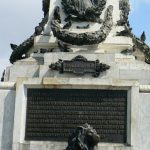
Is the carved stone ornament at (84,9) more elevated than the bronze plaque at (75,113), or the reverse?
the carved stone ornament at (84,9)

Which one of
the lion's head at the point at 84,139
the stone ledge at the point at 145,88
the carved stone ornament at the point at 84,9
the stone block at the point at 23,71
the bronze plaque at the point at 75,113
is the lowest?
the lion's head at the point at 84,139

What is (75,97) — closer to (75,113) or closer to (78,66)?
(75,113)

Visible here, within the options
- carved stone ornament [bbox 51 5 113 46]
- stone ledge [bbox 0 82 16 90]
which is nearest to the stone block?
stone ledge [bbox 0 82 16 90]

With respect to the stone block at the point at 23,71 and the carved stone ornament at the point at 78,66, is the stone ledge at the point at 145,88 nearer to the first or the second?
the carved stone ornament at the point at 78,66

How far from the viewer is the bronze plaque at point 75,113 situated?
638 inches

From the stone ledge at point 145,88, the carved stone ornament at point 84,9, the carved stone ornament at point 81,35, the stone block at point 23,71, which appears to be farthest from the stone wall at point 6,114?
the stone ledge at point 145,88

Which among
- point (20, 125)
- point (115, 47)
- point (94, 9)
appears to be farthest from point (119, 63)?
point (20, 125)

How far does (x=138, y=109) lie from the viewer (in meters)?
16.2

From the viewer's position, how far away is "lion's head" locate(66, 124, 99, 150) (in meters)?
14.9

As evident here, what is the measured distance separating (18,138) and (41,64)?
240 centimetres

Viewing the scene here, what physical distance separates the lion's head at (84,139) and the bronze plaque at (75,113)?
110 cm

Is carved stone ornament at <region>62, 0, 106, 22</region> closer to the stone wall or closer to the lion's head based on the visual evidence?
the stone wall

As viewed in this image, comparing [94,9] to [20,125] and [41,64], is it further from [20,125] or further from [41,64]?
[20,125]

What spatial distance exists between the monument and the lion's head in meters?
0.38
